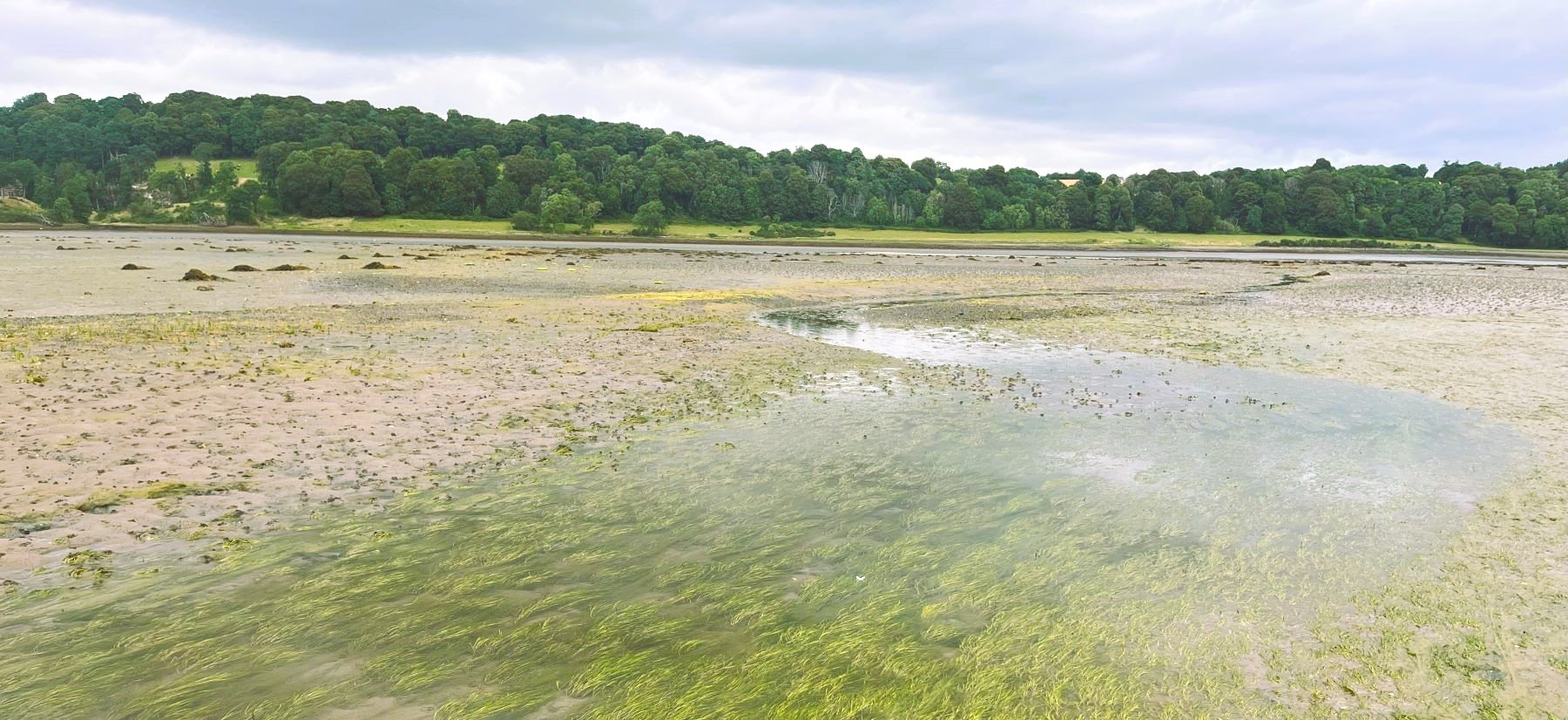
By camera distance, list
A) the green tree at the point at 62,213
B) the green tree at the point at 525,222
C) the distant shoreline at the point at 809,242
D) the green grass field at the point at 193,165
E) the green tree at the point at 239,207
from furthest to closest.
→ 1. the green grass field at the point at 193,165
2. the green tree at the point at 525,222
3. the green tree at the point at 239,207
4. the green tree at the point at 62,213
5. the distant shoreline at the point at 809,242

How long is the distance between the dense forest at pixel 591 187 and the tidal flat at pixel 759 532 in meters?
120

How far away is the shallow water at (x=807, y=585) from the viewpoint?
5.68 meters

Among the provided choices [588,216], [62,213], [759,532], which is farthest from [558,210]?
[759,532]

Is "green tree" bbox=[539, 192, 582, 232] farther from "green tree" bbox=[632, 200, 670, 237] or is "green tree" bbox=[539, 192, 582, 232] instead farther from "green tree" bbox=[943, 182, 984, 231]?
"green tree" bbox=[943, 182, 984, 231]

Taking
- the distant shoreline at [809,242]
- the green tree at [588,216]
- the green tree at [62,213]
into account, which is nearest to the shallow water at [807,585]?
the distant shoreline at [809,242]

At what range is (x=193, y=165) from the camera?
171 metres

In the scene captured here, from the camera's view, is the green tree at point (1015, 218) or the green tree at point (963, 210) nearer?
the green tree at point (963, 210)

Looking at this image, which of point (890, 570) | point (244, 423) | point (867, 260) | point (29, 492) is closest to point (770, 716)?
point (890, 570)

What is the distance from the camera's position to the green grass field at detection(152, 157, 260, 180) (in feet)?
531

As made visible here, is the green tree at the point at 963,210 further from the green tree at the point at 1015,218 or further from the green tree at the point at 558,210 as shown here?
the green tree at the point at 558,210

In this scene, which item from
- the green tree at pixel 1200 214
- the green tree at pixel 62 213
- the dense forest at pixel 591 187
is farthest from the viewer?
the green tree at pixel 1200 214

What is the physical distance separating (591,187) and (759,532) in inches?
6145

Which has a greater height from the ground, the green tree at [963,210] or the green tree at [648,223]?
the green tree at [963,210]

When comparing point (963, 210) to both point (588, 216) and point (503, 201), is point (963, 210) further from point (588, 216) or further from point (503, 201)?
point (503, 201)
